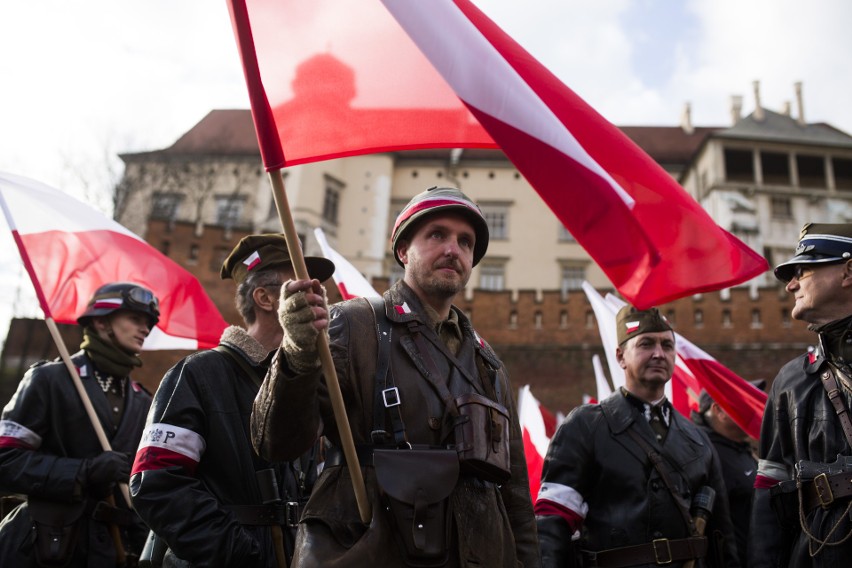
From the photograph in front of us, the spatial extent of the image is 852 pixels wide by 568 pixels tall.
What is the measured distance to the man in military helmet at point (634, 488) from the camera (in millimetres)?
4258

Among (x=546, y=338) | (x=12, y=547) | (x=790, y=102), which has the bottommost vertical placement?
(x=12, y=547)

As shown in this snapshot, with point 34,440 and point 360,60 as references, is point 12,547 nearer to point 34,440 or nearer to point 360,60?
point 34,440

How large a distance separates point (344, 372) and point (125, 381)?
3145 millimetres

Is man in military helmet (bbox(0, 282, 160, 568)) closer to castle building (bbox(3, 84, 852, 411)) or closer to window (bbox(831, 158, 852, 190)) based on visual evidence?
castle building (bbox(3, 84, 852, 411))

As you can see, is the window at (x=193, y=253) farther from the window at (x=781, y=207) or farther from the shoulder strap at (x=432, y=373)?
the shoulder strap at (x=432, y=373)

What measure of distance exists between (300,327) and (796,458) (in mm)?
2538

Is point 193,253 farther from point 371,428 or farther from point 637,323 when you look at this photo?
point 371,428

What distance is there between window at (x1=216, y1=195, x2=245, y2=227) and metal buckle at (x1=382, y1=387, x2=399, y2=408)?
136 ft

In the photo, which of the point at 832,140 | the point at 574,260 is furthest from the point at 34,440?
the point at 832,140

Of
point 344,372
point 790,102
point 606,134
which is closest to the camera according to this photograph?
point 344,372

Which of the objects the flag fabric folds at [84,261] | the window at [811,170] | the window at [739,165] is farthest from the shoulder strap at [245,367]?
the window at [811,170]

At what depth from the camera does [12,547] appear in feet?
14.9

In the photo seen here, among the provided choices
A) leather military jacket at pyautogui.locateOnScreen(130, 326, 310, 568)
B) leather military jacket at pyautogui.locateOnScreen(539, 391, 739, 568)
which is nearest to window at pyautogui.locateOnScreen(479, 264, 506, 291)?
leather military jacket at pyautogui.locateOnScreen(539, 391, 739, 568)

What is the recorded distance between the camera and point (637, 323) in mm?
5035
